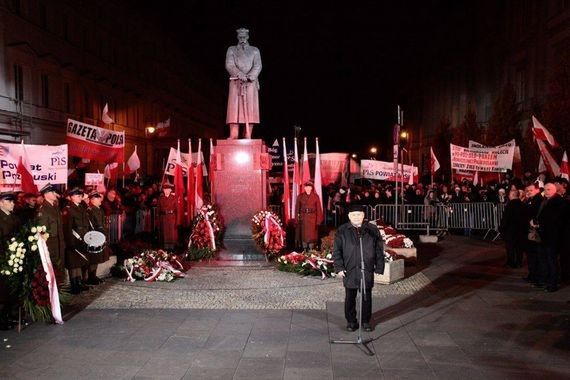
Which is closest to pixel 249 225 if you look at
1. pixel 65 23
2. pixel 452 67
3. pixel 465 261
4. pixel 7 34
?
pixel 465 261

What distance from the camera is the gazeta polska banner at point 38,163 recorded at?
39.1 feet

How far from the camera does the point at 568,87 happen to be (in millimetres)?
21172

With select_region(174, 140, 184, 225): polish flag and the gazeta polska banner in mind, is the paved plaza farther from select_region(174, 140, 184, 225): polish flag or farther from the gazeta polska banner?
select_region(174, 140, 184, 225): polish flag

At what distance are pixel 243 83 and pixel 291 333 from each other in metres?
7.95

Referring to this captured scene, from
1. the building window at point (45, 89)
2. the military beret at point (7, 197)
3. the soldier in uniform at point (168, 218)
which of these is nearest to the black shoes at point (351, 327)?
the military beret at point (7, 197)

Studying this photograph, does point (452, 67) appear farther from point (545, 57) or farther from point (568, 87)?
point (568, 87)

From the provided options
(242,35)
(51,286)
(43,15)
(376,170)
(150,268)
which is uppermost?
(43,15)

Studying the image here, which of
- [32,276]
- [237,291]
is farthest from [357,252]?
[32,276]

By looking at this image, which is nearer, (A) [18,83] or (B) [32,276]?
(B) [32,276]

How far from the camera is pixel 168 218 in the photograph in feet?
48.1

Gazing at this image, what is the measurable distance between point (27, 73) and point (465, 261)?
26224mm

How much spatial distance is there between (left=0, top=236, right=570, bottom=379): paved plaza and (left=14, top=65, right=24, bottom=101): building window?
22.6 m

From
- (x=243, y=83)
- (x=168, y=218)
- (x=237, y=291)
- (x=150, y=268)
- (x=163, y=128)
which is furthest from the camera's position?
(x=163, y=128)

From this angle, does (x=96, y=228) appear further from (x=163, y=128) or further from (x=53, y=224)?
(x=163, y=128)
